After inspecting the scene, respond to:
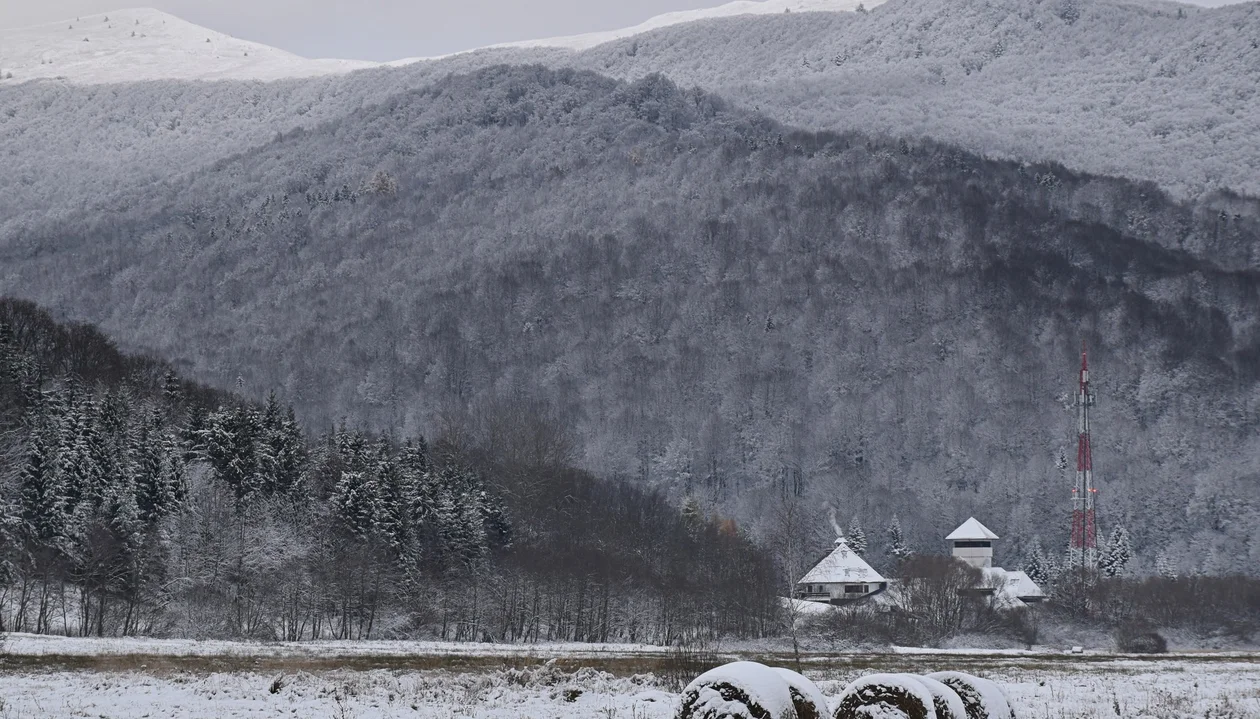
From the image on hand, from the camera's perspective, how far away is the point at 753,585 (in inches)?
4911

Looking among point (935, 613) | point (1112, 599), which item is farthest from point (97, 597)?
point (1112, 599)

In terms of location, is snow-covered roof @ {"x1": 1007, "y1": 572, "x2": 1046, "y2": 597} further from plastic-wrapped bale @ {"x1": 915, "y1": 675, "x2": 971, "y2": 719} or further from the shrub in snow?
plastic-wrapped bale @ {"x1": 915, "y1": 675, "x2": 971, "y2": 719}

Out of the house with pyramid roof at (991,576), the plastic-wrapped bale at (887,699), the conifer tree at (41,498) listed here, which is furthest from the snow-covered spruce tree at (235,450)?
the plastic-wrapped bale at (887,699)

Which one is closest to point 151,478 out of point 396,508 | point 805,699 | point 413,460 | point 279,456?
point 279,456

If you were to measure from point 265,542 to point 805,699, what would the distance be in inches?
2889

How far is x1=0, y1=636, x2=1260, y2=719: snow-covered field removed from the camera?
37.1 meters

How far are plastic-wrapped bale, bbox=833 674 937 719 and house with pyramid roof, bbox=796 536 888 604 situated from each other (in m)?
129

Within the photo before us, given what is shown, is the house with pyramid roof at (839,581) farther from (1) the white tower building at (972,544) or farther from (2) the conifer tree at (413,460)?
(2) the conifer tree at (413,460)

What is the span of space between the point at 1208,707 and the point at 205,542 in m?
65.1

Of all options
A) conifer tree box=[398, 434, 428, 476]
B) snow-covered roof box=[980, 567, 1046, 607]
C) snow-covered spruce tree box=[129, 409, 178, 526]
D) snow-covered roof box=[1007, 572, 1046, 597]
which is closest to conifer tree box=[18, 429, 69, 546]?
snow-covered spruce tree box=[129, 409, 178, 526]

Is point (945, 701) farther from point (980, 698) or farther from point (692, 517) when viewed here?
point (692, 517)

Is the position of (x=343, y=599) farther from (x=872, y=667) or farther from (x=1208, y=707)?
(x=1208, y=707)

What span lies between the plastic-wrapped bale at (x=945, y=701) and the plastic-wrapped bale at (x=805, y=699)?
2146 mm

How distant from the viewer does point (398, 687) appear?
42812mm
